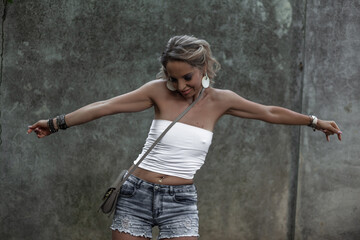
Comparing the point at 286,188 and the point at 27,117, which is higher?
the point at 27,117

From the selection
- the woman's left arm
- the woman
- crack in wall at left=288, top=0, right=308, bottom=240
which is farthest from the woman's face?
crack in wall at left=288, top=0, right=308, bottom=240

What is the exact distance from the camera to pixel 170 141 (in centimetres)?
282

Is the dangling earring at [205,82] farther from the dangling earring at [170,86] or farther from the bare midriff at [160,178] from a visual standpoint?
the bare midriff at [160,178]

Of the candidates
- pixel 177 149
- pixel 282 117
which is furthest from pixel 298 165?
pixel 177 149

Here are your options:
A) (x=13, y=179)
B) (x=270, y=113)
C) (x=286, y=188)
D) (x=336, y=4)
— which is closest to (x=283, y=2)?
(x=336, y=4)

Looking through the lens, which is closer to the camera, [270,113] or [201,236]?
[270,113]

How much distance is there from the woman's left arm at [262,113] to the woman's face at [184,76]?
0.89 ft

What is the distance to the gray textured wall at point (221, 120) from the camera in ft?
16.2

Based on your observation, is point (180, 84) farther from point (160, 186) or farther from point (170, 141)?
point (160, 186)

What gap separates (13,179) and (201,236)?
219 cm

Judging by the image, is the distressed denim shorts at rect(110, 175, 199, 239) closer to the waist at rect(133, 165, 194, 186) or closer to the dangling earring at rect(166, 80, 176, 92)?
the waist at rect(133, 165, 194, 186)

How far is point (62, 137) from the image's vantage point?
4992 millimetres

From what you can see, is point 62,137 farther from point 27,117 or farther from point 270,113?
point 270,113

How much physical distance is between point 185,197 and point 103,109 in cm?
76
